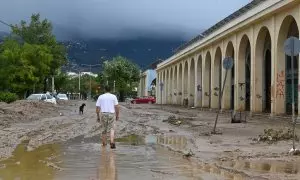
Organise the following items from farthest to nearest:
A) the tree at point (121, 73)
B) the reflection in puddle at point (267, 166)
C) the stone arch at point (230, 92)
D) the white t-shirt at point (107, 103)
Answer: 1. the tree at point (121, 73)
2. the stone arch at point (230, 92)
3. the white t-shirt at point (107, 103)
4. the reflection in puddle at point (267, 166)

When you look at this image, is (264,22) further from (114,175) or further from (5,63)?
(5,63)

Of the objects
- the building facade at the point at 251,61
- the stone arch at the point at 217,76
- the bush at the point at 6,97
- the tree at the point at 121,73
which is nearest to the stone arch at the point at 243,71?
the building facade at the point at 251,61

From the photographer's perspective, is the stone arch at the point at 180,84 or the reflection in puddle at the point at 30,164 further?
the stone arch at the point at 180,84

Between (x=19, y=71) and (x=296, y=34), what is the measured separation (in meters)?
Result: 35.6

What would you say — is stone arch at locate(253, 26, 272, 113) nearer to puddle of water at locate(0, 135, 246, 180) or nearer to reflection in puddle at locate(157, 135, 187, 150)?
reflection in puddle at locate(157, 135, 187, 150)

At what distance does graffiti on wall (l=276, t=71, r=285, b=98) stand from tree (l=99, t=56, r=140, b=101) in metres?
83.7

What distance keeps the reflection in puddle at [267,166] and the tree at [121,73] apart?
10231 cm

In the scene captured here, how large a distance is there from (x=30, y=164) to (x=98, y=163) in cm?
145

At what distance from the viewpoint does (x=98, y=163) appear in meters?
10.9

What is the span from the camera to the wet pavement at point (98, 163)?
930cm

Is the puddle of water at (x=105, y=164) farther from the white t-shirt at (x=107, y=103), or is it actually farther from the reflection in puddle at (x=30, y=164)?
the white t-shirt at (x=107, y=103)

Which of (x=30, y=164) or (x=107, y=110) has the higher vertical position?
(x=107, y=110)

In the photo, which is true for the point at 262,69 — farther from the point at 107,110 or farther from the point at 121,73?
the point at 121,73

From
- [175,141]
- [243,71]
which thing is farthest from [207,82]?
[175,141]
